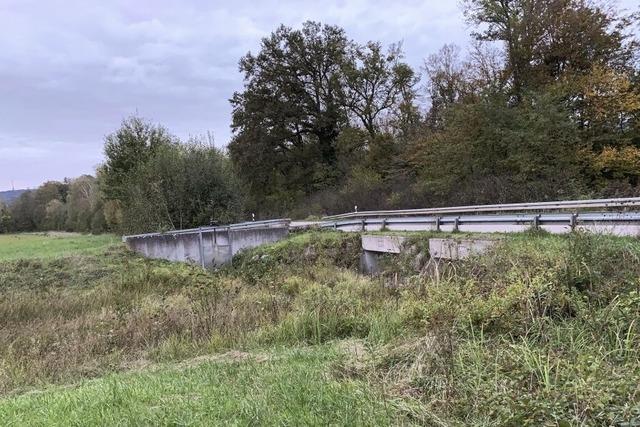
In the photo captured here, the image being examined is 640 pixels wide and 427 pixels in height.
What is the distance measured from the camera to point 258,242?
23703mm

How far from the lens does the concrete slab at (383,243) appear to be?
17.0 m

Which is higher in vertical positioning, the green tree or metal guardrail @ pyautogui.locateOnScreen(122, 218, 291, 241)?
the green tree

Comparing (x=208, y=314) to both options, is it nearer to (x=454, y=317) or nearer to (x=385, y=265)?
(x=454, y=317)

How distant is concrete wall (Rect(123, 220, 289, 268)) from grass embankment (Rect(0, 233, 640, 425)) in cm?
989

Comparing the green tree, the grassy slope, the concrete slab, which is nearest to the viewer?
the grassy slope

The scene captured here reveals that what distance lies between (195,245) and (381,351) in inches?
699

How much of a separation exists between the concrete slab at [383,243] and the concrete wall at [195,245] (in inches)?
261

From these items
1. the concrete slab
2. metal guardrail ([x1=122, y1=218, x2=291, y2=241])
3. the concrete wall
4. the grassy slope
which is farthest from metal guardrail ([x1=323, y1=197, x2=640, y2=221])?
the grassy slope

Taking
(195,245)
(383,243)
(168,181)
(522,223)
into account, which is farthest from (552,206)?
(168,181)

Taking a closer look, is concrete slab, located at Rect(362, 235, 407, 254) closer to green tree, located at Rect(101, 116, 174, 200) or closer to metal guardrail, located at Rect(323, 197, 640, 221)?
metal guardrail, located at Rect(323, 197, 640, 221)

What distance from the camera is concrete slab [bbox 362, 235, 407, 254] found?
55.9 feet

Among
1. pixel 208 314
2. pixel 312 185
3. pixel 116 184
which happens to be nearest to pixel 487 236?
pixel 208 314

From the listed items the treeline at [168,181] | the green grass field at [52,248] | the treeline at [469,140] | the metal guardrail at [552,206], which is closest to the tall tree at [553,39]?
the treeline at [469,140]

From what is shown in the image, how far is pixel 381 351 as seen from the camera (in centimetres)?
585
